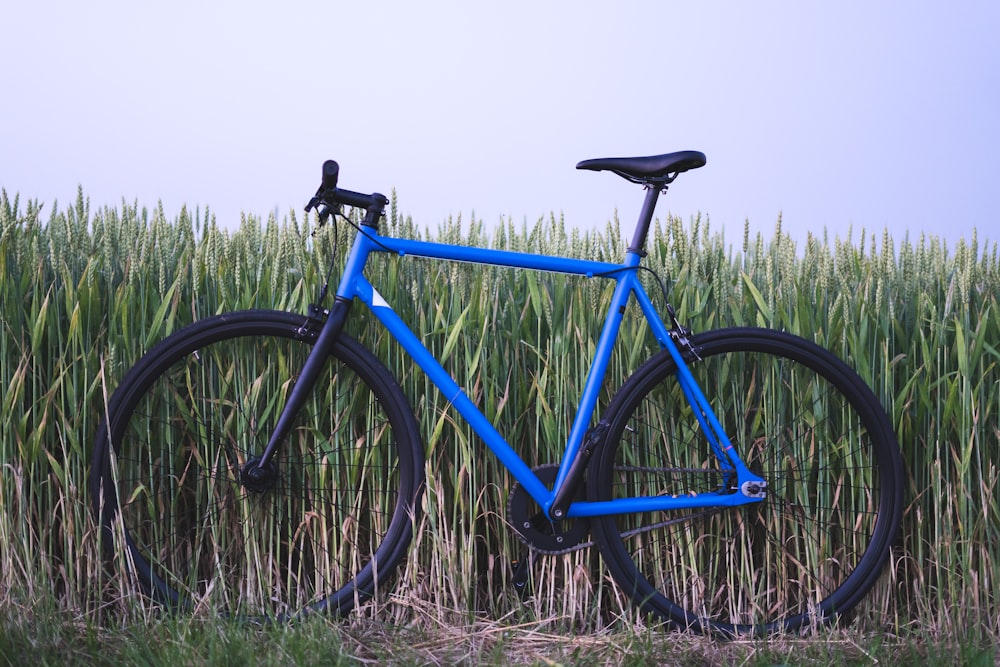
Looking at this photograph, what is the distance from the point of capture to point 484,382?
2840 millimetres

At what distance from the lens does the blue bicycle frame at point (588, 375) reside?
8.91 feet

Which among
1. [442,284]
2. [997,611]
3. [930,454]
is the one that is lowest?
[997,611]

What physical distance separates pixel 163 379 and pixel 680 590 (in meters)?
1.94

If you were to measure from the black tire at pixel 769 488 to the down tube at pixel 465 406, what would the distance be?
0.37 metres

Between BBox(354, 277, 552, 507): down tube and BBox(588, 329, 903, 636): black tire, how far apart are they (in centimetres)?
37

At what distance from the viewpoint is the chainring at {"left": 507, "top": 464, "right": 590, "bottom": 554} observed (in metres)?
2.76

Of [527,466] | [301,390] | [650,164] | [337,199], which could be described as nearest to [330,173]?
[337,199]

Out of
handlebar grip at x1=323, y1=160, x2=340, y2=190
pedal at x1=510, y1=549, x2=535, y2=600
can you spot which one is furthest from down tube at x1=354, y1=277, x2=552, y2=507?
handlebar grip at x1=323, y1=160, x2=340, y2=190

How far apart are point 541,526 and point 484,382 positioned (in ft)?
A: 1.67

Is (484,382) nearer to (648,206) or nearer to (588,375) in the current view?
(588,375)

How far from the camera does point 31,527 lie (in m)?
2.88

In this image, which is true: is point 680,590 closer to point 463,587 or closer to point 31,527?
point 463,587

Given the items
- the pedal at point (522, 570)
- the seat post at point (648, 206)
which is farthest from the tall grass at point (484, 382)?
the seat post at point (648, 206)

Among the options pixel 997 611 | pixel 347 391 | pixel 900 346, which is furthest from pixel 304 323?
pixel 997 611
